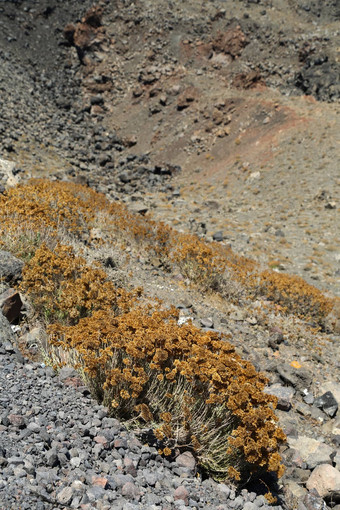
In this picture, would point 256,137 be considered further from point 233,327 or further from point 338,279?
point 233,327

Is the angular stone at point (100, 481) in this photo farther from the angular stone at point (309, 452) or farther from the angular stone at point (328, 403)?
the angular stone at point (328, 403)

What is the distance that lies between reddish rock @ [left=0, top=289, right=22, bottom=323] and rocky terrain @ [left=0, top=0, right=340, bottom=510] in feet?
0.56

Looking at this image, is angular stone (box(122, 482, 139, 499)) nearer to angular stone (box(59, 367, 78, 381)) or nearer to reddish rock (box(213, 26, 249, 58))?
angular stone (box(59, 367, 78, 381))

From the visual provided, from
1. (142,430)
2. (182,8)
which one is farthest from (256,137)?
(142,430)

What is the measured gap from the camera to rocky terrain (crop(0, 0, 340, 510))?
3062 mm

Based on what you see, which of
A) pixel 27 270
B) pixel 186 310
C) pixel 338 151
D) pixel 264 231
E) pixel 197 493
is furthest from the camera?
pixel 338 151

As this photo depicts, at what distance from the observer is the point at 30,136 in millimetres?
22531

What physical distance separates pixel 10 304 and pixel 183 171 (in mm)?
21310

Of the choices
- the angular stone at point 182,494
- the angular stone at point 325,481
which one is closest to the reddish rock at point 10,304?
the angular stone at point 182,494

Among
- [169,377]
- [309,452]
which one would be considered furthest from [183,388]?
[309,452]

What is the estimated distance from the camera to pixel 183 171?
2516cm

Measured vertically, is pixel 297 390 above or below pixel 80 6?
below

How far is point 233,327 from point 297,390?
1.68m

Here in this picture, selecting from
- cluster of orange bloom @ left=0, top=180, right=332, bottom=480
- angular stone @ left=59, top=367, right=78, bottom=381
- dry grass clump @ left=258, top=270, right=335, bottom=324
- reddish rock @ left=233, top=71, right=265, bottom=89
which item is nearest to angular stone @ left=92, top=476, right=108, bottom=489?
cluster of orange bloom @ left=0, top=180, right=332, bottom=480
